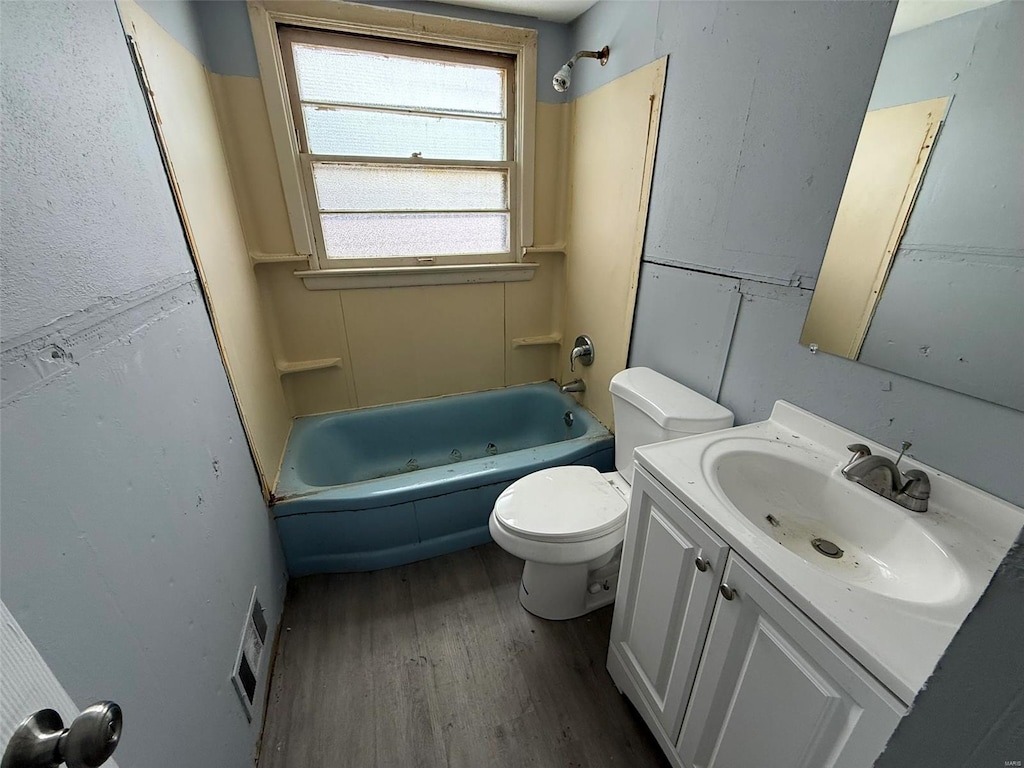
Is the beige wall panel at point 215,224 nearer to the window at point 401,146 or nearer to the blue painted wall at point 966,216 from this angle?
the window at point 401,146

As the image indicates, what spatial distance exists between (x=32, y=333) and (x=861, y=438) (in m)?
1.52

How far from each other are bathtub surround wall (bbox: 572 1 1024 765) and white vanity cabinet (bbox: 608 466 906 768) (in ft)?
1.58

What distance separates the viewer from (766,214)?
111 centimetres

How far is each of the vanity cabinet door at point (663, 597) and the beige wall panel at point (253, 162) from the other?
1838mm

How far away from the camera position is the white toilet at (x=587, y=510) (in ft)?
4.09

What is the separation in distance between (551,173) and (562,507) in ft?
5.48

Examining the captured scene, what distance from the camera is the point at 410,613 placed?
1.51m

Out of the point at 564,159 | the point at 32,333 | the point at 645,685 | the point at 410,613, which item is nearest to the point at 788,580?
the point at 645,685

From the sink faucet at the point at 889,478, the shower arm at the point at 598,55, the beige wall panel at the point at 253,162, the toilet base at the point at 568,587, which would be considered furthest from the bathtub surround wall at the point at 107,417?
the shower arm at the point at 598,55

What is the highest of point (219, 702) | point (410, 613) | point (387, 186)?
point (387, 186)

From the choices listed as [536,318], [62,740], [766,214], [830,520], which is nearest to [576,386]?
[536,318]

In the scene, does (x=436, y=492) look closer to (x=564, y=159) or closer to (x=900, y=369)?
(x=900, y=369)

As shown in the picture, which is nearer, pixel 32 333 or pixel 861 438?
pixel 32 333

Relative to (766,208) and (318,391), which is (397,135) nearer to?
(318,391)
